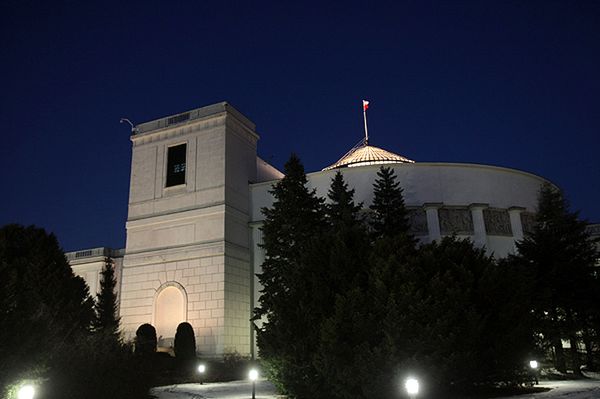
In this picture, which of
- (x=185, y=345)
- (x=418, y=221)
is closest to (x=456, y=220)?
(x=418, y=221)

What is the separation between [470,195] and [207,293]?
16.2 metres

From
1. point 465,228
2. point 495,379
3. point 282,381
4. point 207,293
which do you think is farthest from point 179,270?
point 495,379

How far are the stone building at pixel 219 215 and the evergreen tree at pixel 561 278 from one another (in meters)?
7.22

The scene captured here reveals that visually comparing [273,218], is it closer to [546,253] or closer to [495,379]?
[546,253]

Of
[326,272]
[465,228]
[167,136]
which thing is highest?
[167,136]

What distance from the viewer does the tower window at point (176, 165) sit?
32.2m

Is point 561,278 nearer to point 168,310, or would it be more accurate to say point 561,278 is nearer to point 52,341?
point 52,341

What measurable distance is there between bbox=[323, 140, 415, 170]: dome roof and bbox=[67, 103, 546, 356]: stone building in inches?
274

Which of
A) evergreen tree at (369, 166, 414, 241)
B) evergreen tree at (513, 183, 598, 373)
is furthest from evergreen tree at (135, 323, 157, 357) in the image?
evergreen tree at (513, 183, 598, 373)

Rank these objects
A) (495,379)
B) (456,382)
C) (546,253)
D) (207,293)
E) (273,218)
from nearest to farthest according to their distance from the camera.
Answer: (456,382) → (495,379) → (546,253) → (273,218) → (207,293)

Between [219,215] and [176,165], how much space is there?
5.27 m

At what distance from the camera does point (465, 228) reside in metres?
29.6

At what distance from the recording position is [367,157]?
128ft

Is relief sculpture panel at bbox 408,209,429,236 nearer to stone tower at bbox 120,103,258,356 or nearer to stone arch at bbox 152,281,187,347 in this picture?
stone tower at bbox 120,103,258,356
